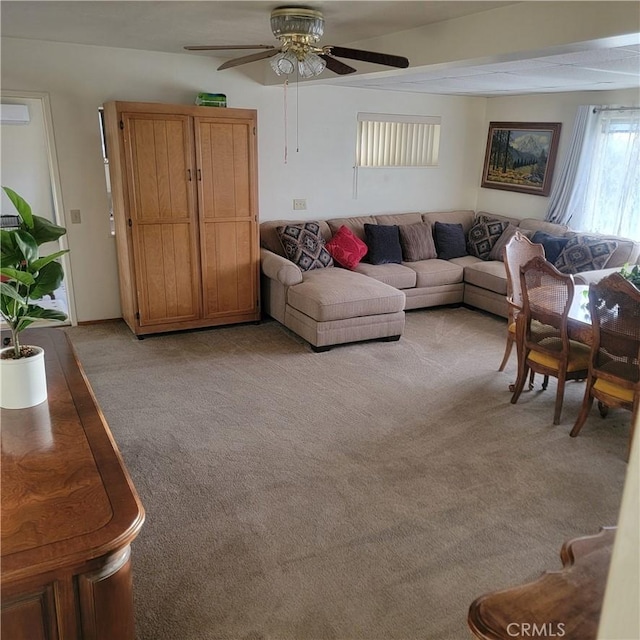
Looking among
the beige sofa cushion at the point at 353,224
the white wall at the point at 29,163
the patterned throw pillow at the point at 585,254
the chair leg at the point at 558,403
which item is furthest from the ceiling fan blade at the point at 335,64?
the white wall at the point at 29,163

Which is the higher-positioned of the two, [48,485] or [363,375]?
[48,485]

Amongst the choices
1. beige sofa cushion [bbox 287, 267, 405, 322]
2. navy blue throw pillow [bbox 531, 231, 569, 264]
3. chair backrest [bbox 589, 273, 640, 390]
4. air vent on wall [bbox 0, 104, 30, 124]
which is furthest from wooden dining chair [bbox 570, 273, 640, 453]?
air vent on wall [bbox 0, 104, 30, 124]

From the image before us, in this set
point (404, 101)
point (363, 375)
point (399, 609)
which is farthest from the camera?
point (404, 101)

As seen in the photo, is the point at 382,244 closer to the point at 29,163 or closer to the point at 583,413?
the point at 583,413

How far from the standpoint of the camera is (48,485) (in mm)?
1621

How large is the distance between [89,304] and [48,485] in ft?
13.0

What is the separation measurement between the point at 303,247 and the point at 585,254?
268 centimetres

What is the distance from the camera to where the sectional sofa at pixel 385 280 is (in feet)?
15.6

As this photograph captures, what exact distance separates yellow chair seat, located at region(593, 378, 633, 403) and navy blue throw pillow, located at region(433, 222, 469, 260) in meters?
3.25

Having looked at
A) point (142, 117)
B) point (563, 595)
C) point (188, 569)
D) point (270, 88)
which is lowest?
point (188, 569)

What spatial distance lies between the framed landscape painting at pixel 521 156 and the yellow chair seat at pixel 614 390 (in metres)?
3.52

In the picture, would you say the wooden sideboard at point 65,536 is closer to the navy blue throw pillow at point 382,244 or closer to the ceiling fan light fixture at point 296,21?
the ceiling fan light fixture at point 296,21

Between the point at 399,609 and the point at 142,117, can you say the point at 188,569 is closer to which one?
the point at 399,609

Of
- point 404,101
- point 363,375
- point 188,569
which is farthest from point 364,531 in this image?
point 404,101
